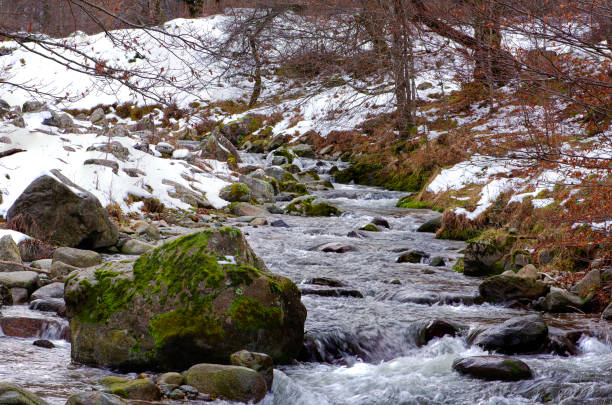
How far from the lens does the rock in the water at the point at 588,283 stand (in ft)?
19.6

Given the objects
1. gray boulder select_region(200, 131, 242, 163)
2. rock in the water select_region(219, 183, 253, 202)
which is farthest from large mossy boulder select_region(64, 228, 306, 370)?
gray boulder select_region(200, 131, 242, 163)

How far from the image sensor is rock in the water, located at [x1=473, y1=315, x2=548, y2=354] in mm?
4711

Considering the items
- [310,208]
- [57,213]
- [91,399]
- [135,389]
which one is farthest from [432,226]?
[91,399]

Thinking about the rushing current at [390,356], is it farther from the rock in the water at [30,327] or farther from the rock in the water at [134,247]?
the rock in the water at [134,247]

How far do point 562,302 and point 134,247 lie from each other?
5.98 meters

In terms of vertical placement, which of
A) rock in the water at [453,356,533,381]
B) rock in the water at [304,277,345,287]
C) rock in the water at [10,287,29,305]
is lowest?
rock in the water at [453,356,533,381]

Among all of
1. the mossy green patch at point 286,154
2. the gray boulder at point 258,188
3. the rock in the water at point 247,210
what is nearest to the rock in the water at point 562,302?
the rock in the water at point 247,210

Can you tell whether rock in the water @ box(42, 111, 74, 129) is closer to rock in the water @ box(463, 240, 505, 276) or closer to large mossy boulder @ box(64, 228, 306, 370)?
large mossy boulder @ box(64, 228, 306, 370)

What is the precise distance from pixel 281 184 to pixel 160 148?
384 centimetres

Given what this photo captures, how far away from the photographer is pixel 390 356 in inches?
188

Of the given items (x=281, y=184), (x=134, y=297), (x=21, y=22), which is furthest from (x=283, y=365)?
(x=281, y=184)

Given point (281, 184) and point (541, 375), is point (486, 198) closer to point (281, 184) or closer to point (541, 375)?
point (541, 375)

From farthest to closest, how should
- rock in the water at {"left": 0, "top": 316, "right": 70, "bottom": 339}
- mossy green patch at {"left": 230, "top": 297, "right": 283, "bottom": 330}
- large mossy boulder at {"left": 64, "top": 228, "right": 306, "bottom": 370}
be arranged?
1. rock in the water at {"left": 0, "top": 316, "right": 70, "bottom": 339}
2. mossy green patch at {"left": 230, "top": 297, "right": 283, "bottom": 330}
3. large mossy boulder at {"left": 64, "top": 228, "right": 306, "bottom": 370}

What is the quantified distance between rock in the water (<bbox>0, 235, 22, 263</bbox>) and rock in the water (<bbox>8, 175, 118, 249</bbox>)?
4.09ft
